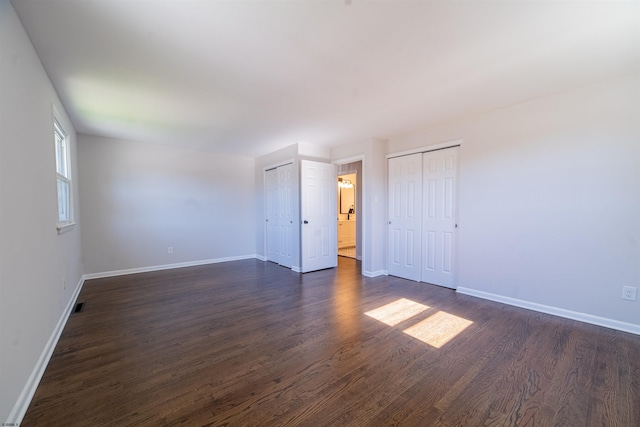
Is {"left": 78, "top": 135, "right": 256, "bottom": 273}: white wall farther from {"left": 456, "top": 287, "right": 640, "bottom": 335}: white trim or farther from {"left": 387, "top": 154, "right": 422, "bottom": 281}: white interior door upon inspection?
{"left": 456, "top": 287, "right": 640, "bottom": 335}: white trim

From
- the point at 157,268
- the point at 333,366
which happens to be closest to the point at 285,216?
the point at 157,268

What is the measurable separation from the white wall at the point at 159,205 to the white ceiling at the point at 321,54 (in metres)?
1.41

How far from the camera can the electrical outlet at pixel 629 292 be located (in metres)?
2.37

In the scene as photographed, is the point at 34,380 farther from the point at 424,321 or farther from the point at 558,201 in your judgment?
the point at 558,201

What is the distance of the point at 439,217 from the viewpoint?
3.81 m

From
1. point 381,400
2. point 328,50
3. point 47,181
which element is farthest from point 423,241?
point 47,181

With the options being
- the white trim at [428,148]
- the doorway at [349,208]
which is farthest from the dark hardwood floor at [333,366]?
the doorway at [349,208]

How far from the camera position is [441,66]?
2.19 m

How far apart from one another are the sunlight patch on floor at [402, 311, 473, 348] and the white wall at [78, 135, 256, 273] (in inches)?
176

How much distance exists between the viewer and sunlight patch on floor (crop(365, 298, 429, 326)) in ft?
8.86

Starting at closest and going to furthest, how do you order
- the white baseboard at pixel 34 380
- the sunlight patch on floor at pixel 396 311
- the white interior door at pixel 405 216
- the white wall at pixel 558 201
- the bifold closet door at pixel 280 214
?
the white baseboard at pixel 34 380
the white wall at pixel 558 201
the sunlight patch on floor at pixel 396 311
the white interior door at pixel 405 216
the bifold closet door at pixel 280 214

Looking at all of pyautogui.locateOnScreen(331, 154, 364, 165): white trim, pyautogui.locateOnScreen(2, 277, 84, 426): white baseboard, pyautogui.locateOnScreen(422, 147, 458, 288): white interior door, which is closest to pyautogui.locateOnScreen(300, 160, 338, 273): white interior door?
pyautogui.locateOnScreen(331, 154, 364, 165): white trim

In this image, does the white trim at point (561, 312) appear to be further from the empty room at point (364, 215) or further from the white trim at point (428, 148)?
the white trim at point (428, 148)

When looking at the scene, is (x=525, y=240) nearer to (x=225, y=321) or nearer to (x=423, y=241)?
(x=423, y=241)
